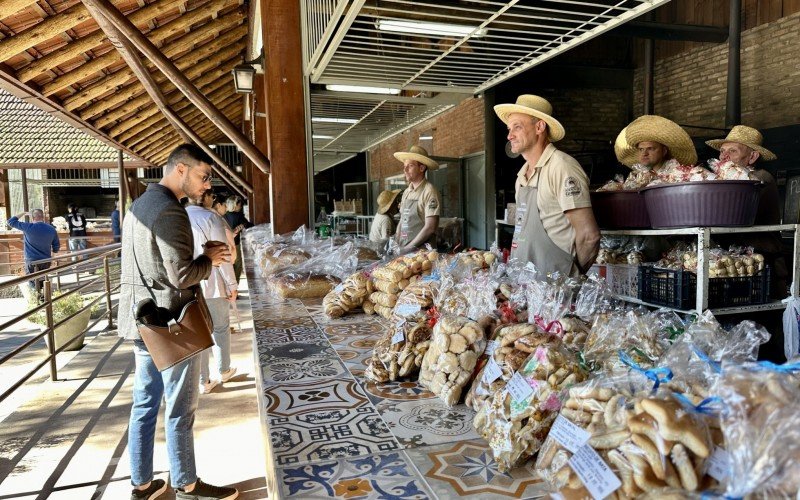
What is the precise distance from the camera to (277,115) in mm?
4391

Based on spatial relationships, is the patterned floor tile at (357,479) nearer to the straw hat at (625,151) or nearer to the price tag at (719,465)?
the price tag at (719,465)

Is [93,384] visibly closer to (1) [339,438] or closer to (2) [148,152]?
(1) [339,438]

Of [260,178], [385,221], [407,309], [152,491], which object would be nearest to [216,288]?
[152,491]

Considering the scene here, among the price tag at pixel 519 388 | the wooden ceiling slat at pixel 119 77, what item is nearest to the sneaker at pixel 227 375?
the price tag at pixel 519 388

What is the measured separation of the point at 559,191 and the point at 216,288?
8.99ft

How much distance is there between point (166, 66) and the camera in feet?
13.6

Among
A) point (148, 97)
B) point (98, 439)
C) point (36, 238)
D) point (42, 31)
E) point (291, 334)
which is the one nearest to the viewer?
point (291, 334)

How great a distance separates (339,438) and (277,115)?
3.75m

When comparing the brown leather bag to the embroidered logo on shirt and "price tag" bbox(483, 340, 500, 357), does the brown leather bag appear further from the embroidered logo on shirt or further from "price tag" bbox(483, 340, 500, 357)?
the embroidered logo on shirt

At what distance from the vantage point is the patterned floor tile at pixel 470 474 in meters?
0.92

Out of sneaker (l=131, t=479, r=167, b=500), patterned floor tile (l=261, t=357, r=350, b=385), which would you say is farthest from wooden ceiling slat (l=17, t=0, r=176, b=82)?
patterned floor tile (l=261, t=357, r=350, b=385)

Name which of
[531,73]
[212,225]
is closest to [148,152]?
[531,73]

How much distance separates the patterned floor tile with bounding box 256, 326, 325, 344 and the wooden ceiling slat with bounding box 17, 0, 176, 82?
4430 mm

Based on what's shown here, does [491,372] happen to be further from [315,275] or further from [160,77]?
[160,77]
